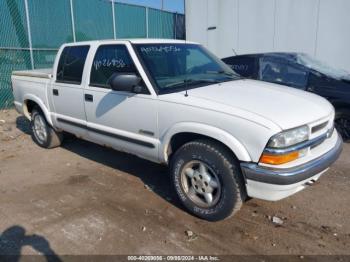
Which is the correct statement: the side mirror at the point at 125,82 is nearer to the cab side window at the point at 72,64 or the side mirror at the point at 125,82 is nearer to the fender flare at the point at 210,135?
the fender flare at the point at 210,135

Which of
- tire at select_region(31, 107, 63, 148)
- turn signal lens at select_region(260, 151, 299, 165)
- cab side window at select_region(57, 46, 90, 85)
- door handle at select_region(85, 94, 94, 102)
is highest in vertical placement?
cab side window at select_region(57, 46, 90, 85)

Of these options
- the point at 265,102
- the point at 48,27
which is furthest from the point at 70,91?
the point at 48,27

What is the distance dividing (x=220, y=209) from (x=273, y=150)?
0.86m

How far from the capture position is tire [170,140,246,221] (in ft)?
10.2

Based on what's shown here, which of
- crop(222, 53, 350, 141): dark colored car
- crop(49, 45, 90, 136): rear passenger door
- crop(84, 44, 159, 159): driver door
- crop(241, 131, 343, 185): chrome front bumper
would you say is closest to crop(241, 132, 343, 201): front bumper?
crop(241, 131, 343, 185): chrome front bumper

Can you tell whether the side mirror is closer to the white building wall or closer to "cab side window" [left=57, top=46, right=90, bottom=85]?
"cab side window" [left=57, top=46, right=90, bottom=85]

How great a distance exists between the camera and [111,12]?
1305cm

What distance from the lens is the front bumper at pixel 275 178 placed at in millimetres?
2859

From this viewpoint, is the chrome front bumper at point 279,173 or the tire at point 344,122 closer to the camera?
the chrome front bumper at point 279,173

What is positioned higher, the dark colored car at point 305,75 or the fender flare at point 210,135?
the dark colored car at point 305,75

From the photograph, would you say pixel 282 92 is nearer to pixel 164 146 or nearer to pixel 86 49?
pixel 164 146

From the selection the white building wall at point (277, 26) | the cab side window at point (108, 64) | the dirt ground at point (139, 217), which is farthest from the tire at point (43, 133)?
the white building wall at point (277, 26)

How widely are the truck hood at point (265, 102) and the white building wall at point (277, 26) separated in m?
5.88

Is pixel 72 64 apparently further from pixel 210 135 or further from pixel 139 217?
pixel 210 135
